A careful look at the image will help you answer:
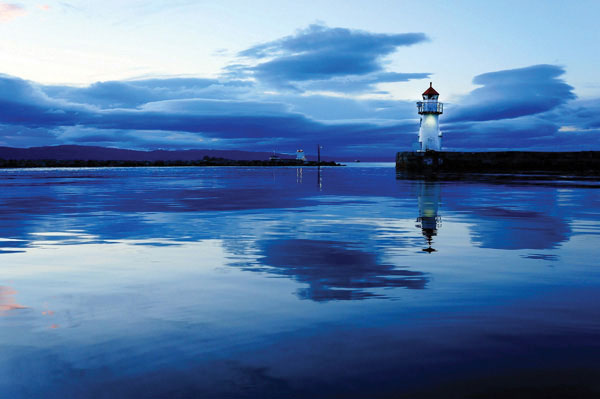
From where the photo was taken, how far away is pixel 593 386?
3.95 meters

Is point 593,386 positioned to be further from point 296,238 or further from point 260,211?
point 260,211

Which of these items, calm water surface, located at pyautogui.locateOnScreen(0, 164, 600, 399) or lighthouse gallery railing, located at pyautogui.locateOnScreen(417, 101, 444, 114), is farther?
lighthouse gallery railing, located at pyautogui.locateOnScreen(417, 101, 444, 114)

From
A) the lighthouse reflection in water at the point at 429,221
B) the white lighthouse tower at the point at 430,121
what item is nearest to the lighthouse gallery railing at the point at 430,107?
the white lighthouse tower at the point at 430,121

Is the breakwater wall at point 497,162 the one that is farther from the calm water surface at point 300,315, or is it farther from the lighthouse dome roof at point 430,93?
the calm water surface at point 300,315

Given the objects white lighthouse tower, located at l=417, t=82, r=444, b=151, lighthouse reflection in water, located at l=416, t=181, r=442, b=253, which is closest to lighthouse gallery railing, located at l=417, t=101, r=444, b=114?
white lighthouse tower, located at l=417, t=82, r=444, b=151

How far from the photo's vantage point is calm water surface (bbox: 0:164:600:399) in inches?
161

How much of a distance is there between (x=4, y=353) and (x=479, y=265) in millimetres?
7185

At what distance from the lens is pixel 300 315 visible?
5992 mm

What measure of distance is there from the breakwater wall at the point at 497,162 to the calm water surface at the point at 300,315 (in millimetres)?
59759

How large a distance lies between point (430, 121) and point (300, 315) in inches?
2701

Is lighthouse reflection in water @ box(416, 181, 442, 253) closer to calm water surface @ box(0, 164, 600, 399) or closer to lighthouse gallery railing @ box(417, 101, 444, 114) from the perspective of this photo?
calm water surface @ box(0, 164, 600, 399)

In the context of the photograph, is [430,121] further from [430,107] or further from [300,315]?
[300,315]

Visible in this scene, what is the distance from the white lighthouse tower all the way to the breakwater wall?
1.35 metres

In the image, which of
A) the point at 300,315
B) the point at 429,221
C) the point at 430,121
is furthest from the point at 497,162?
the point at 300,315
